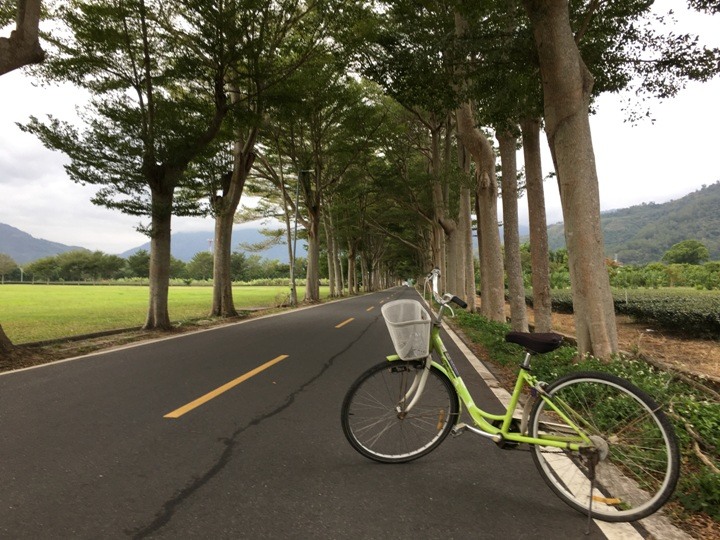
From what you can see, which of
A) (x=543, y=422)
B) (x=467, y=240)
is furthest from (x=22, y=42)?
(x=467, y=240)

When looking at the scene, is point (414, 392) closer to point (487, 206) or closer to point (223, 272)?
point (487, 206)

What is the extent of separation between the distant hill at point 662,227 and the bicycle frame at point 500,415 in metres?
86.2

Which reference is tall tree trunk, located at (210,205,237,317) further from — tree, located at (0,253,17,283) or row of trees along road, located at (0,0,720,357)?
tree, located at (0,253,17,283)

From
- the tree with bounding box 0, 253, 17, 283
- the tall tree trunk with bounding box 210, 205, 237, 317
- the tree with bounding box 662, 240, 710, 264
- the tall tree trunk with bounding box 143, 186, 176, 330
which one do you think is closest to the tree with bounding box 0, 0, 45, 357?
the tall tree trunk with bounding box 143, 186, 176, 330

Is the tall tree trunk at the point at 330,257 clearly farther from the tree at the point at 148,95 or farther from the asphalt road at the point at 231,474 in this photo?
the asphalt road at the point at 231,474

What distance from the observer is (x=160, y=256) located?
12.2 metres

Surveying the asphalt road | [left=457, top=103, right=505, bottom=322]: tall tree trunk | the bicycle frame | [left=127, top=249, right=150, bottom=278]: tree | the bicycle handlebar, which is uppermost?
[left=127, top=249, right=150, bottom=278]: tree

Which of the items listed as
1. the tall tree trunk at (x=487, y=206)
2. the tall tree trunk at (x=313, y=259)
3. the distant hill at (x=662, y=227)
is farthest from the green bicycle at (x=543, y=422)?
the distant hill at (x=662, y=227)

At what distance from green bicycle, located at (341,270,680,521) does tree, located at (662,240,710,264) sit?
298ft

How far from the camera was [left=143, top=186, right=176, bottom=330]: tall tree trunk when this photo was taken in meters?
11.9

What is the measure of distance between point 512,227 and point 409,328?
24.2 ft

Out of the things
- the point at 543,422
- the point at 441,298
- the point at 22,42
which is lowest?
the point at 543,422

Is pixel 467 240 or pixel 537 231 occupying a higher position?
pixel 467 240

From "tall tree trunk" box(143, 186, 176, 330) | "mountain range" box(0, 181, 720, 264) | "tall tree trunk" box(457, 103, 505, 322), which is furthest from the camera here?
"mountain range" box(0, 181, 720, 264)
